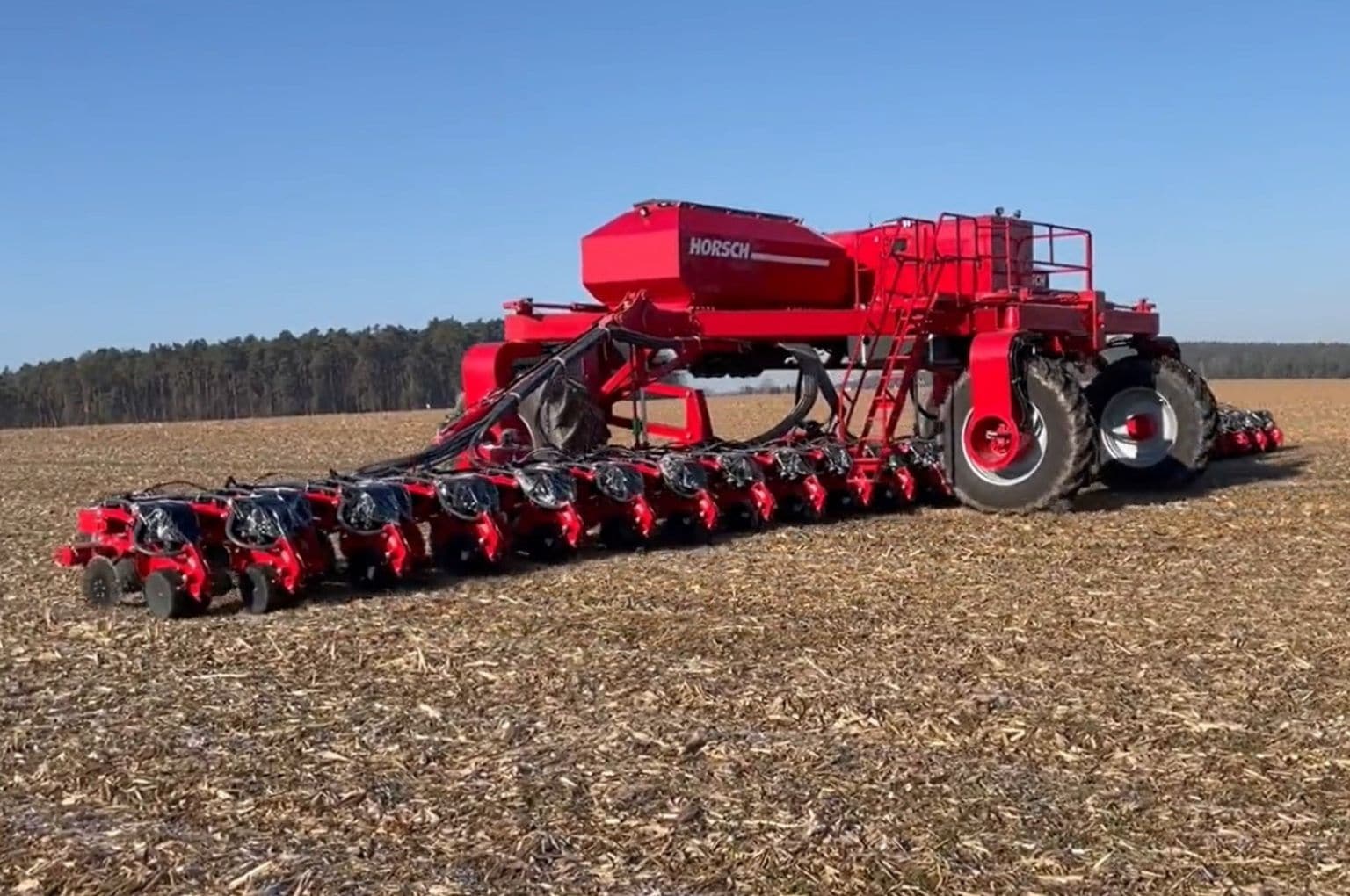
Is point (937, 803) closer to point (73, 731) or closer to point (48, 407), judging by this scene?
point (73, 731)

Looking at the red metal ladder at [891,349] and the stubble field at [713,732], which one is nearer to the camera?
the stubble field at [713,732]

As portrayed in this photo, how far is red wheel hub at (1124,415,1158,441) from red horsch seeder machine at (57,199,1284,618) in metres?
0.03

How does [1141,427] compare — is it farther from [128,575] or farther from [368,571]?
[128,575]

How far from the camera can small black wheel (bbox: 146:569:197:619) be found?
7.67 meters

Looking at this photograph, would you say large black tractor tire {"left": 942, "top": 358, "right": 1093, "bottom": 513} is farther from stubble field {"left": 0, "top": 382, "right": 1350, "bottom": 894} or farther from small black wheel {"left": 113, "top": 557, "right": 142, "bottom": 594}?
small black wheel {"left": 113, "top": 557, "right": 142, "bottom": 594}

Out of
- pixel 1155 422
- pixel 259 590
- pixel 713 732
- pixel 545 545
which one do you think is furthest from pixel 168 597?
pixel 1155 422

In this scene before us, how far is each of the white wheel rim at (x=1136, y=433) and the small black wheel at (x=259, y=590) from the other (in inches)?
337

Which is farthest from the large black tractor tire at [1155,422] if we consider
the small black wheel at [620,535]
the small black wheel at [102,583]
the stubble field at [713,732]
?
the small black wheel at [102,583]

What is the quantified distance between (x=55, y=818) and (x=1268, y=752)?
156 inches

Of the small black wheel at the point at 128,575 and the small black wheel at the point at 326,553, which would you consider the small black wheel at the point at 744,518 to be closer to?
the small black wheel at the point at 326,553

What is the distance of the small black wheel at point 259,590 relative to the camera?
7.80 m

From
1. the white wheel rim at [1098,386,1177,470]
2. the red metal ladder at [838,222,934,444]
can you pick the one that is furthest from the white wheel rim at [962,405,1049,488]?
the white wheel rim at [1098,386,1177,470]

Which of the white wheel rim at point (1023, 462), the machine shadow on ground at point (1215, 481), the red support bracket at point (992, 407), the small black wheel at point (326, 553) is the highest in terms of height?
the red support bracket at point (992, 407)

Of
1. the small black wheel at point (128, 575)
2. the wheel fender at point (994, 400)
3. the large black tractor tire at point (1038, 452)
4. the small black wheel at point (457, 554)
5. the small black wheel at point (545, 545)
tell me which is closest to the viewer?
the small black wheel at point (128, 575)
